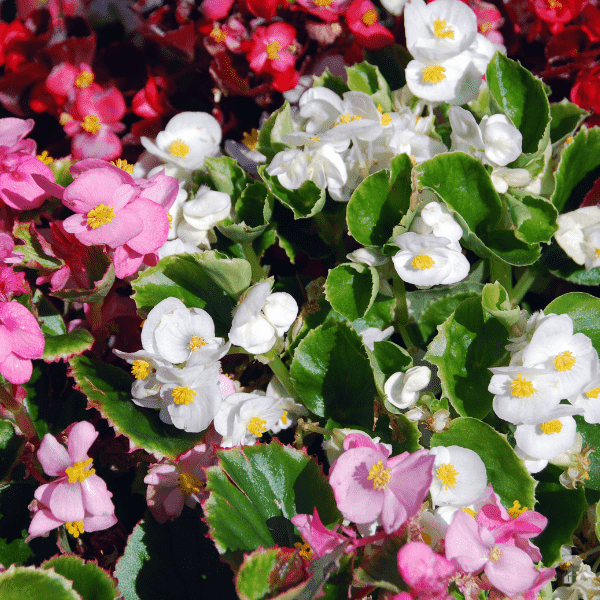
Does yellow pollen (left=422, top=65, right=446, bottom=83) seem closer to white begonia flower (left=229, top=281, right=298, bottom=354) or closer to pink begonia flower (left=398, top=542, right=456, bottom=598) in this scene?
white begonia flower (left=229, top=281, right=298, bottom=354)

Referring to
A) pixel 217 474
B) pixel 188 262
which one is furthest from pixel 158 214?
pixel 217 474

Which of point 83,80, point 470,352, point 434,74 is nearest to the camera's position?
point 470,352

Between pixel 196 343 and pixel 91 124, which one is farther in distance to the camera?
pixel 91 124

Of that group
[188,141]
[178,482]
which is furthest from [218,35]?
[178,482]

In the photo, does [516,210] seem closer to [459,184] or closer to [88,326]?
[459,184]

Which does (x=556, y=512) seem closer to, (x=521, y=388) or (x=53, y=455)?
(x=521, y=388)

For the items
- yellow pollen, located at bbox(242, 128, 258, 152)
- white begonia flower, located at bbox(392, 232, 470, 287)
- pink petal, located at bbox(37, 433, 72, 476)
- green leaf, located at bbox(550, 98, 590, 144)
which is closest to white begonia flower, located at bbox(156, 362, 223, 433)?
pink petal, located at bbox(37, 433, 72, 476)
